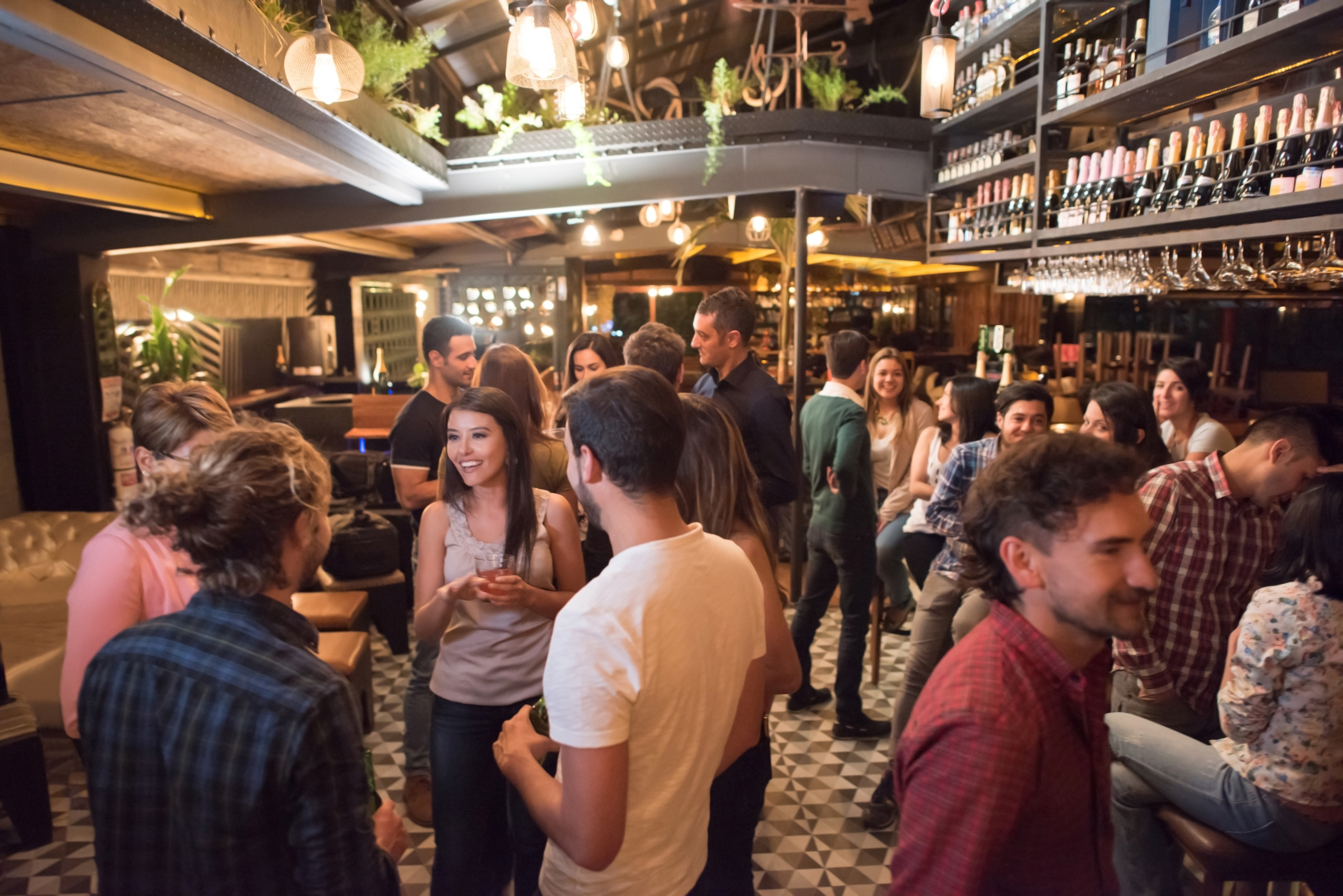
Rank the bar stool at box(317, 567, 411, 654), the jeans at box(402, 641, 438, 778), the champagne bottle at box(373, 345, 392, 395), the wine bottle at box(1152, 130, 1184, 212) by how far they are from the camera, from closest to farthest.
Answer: the jeans at box(402, 641, 438, 778), the wine bottle at box(1152, 130, 1184, 212), the bar stool at box(317, 567, 411, 654), the champagne bottle at box(373, 345, 392, 395)

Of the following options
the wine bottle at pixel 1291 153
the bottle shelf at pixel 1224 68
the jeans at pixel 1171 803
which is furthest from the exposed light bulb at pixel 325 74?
the wine bottle at pixel 1291 153

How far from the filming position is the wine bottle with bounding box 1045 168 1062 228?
4.64 m

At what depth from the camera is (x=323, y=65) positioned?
2.50 metres

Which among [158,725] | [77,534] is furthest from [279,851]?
[77,534]

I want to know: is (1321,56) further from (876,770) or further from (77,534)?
(77,534)

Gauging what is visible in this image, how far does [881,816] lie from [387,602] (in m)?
2.91

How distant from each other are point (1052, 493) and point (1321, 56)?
291 cm

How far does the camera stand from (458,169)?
17.3 ft

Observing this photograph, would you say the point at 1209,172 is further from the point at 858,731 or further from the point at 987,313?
the point at 987,313

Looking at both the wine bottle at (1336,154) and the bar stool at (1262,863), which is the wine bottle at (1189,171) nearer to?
the wine bottle at (1336,154)

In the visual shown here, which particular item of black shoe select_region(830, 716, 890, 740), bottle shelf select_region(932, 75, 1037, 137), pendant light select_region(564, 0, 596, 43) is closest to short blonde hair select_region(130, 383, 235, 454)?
pendant light select_region(564, 0, 596, 43)

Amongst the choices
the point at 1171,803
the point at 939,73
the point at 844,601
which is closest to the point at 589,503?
the point at 1171,803

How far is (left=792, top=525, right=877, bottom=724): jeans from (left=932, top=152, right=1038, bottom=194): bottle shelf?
107 inches

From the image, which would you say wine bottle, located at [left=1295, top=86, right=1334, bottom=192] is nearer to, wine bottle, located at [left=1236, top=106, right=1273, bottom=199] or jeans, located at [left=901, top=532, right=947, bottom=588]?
wine bottle, located at [left=1236, top=106, right=1273, bottom=199]
